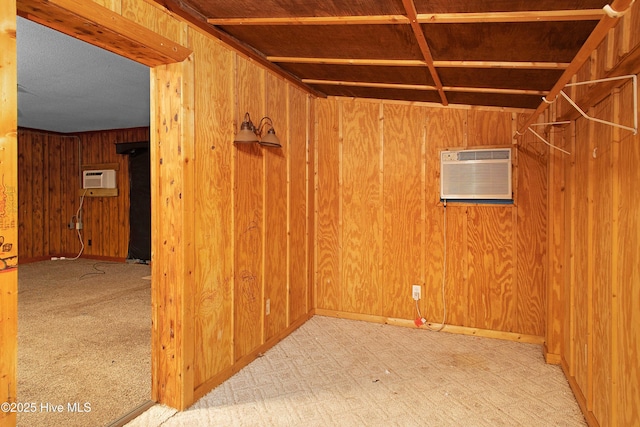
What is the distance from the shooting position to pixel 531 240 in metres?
3.31

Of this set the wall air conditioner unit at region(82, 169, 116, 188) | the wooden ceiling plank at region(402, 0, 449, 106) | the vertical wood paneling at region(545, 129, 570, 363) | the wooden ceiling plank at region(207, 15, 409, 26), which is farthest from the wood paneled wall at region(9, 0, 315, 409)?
the wall air conditioner unit at region(82, 169, 116, 188)

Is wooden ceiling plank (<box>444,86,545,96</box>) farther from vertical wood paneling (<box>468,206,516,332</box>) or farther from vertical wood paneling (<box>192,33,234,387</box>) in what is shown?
vertical wood paneling (<box>192,33,234,387</box>)

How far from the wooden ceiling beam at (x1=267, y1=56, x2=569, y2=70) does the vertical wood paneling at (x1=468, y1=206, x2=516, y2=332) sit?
4.72 feet

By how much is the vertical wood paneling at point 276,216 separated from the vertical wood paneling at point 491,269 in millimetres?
1778

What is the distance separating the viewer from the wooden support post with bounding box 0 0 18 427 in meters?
1.29

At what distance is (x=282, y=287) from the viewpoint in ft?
11.0

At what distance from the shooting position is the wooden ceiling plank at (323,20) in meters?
1.97

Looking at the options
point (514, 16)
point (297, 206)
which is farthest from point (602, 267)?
point (297, 206)

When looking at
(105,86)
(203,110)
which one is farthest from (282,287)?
(105,86)

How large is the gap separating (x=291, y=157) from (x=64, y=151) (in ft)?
21.0

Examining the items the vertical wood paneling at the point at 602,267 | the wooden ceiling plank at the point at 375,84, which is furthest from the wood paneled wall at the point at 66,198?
the vertical wood paneling at the point at 602,267

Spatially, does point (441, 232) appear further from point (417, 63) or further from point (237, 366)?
point (237, 366)

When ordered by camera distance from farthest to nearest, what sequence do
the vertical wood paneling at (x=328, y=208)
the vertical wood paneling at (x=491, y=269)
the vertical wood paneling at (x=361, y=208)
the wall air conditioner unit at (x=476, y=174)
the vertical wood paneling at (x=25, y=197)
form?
the vertical wood paneling at (x=25, y=197), the vertical wood paneling at (x=328, y=208), the vertical wood paneling at (x=361, y=208), the vertical wood paneling at (x=491, y=269), the wall air conditioner unit at (x=476, y=174)

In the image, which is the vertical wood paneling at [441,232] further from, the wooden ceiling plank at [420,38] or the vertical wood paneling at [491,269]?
the wooden ceiling plank at [420,38]
